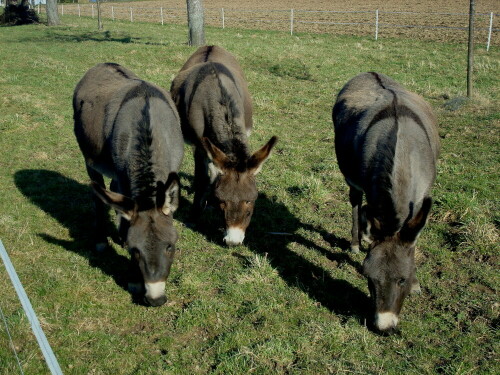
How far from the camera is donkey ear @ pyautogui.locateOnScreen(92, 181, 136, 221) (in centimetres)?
411

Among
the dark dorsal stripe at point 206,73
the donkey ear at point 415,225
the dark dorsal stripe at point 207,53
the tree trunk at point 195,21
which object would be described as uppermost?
the tree trunk at point 195,21

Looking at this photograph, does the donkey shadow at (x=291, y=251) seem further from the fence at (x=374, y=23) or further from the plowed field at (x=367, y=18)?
the plowed field at (x=367, y=18)

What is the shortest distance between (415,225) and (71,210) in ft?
17.0

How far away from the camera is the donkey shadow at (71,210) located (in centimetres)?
569

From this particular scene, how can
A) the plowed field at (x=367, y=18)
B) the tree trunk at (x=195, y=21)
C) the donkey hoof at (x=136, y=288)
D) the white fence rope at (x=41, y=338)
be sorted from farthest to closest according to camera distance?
the plowed field at (x=367, y=18)
the tree trunk at (x=195, y=21)
the donkey hoof at (x=136, y=288)
the white fence rope at (x=41, y=338)

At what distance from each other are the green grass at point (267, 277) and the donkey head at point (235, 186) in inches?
17.8

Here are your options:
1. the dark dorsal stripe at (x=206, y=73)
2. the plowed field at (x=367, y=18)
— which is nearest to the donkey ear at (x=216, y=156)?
the dark dorsal stripe at (x=206, y=73)

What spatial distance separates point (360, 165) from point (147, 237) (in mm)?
2318

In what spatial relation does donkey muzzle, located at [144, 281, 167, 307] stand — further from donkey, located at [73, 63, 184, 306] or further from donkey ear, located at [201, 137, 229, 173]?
donkey ear, located at [201, 137, 229, 173]

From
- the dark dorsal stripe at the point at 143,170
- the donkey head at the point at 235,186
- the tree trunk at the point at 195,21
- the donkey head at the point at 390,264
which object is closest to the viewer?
the donkey head at the point at 390,264

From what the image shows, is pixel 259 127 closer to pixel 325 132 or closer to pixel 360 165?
pixel 325 132

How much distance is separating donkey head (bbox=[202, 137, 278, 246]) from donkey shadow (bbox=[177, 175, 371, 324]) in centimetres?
51

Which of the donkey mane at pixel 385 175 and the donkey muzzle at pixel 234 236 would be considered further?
the donkey muzzle at pixel 234 236

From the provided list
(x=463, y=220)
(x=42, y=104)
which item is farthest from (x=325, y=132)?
(x=42, y=104)
